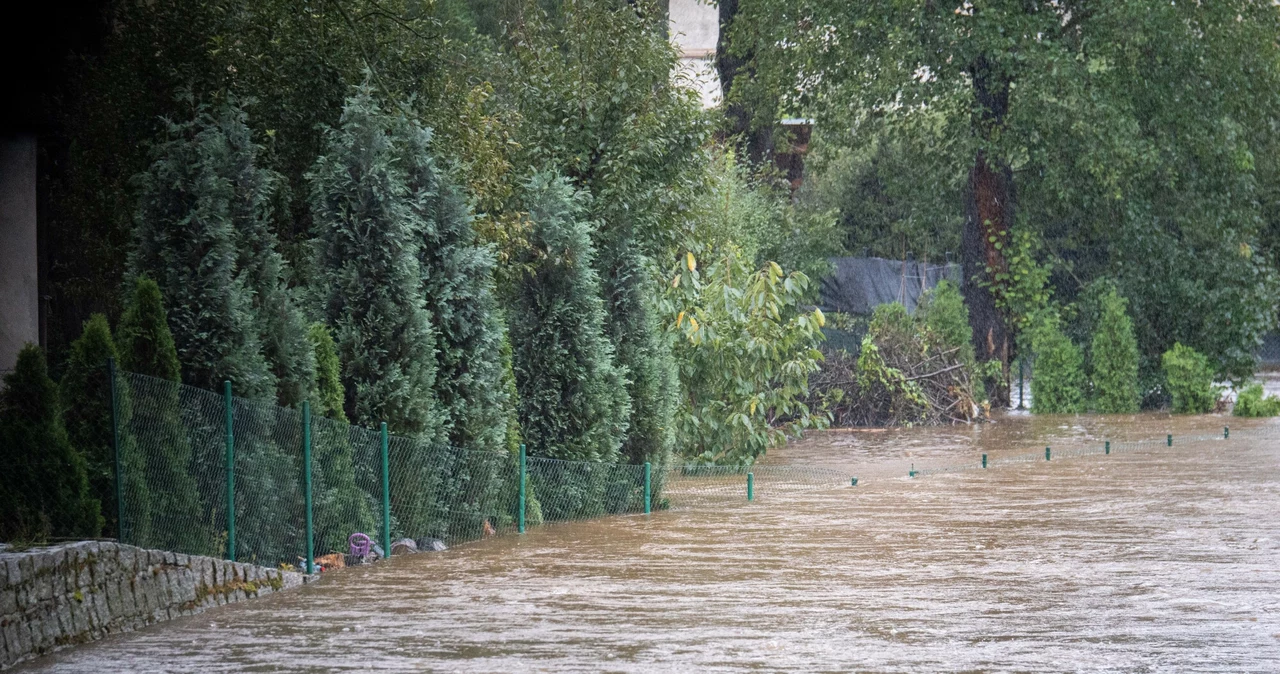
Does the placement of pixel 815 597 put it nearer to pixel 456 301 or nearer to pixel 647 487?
pixel 456 301

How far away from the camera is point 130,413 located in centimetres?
1028

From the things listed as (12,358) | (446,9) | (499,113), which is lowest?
(12,358)

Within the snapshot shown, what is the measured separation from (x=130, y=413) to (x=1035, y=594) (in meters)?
6.47

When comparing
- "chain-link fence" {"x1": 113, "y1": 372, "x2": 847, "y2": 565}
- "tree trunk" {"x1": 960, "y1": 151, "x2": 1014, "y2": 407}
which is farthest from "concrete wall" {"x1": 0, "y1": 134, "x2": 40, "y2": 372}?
"tree trunk" {"x1": 960, "y1": 151, "x2": 1014, "y2": 407}

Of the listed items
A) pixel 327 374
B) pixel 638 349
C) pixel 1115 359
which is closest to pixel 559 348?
pixel 638 349

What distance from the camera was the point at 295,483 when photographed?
40.3 ft

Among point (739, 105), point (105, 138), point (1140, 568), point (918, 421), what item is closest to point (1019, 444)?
point (918, 421)

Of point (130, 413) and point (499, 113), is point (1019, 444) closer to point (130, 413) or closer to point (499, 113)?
point (499, 113)

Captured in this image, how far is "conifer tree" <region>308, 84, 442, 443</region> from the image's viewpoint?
45.7 ft

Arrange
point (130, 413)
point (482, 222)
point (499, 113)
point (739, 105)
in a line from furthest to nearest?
point (739, 105) → point (499, 113) → point (482, 222) → point (130, 413)

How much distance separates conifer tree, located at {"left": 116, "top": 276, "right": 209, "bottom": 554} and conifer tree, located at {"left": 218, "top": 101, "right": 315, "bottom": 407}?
1323 mm

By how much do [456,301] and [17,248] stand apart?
405 centimetres

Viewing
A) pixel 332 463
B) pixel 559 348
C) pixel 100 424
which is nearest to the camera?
pixel 100 424

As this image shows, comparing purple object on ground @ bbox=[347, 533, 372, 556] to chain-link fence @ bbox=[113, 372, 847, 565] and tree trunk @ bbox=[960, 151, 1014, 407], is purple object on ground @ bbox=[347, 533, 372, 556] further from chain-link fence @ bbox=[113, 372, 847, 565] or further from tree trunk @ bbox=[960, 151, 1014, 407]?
tree trunk @ bbox=[960, 151, 1014, 407]
